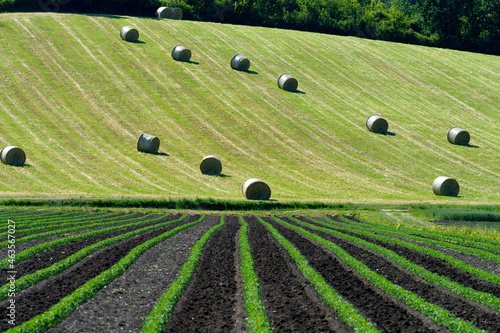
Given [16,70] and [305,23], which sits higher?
[305,23]

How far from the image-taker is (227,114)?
49.7 metres

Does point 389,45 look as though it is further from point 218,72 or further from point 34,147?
point 34,147

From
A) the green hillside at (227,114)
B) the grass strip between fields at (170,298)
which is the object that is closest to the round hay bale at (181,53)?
the green hillside at (227,114)

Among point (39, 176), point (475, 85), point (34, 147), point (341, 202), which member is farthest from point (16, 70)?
point (475, 85)

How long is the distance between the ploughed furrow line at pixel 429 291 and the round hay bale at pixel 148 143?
26.0 m

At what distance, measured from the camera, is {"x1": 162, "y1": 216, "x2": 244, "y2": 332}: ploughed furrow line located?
393 inches

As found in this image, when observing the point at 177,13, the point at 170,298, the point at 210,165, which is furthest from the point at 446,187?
the point at 177,13

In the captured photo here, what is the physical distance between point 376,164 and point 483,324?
34539 mm

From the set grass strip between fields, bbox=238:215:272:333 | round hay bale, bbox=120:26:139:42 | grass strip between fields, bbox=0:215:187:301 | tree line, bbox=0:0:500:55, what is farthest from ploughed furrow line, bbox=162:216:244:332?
tree line, bbox=0:0:500:55

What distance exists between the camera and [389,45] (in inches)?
3118

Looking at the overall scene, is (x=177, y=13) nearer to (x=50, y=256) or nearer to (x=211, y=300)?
(x=50, y=256)

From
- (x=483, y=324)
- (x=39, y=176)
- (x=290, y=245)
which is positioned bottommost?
(x=39, y=176)

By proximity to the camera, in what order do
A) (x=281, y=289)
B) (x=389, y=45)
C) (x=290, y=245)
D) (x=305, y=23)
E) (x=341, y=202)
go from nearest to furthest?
(x=281, y=289) < (x=290, y=245) < (x=341, y=202) < (x=389, y=45) < (x=305, y=23)

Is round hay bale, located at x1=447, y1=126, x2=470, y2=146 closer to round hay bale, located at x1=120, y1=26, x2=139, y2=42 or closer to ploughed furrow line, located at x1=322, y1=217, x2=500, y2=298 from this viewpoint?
ploughed furrow line, located at x1=322, y1=217, x2=500, y2=298
